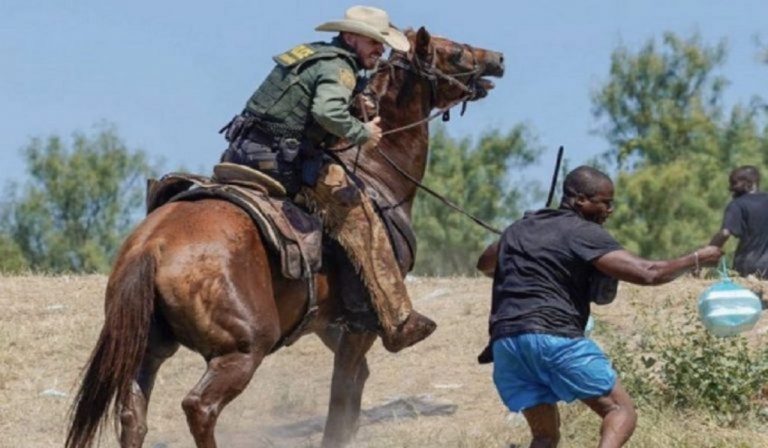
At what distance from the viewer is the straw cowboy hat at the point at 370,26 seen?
378 inches

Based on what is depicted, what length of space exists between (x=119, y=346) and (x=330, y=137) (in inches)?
79.8

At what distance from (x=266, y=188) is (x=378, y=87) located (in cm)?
153

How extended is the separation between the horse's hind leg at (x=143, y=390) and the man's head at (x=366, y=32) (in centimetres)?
208

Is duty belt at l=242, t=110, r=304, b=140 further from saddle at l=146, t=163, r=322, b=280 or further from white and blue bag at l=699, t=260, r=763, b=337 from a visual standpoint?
white and blue bag at l=699, t=260, r=763, b=337

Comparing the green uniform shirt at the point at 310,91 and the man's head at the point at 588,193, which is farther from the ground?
the green uniform shirt at the point at 310,91

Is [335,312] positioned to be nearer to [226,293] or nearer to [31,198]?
[226,293]

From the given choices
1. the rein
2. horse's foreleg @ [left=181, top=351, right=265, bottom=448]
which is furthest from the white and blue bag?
horse's foreleg @ [left=181, top=351, right=265, bottom=448]

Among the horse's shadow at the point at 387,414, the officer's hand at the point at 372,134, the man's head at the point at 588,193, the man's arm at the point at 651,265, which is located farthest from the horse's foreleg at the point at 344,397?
the man's arm at the point at 651,265

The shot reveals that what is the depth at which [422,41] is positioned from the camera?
10.6m

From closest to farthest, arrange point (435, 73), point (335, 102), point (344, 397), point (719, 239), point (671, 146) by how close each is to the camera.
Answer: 1. point (335, 102)
2. point (344, 397)
3. point (435, 73)
4. point (719, 239)
5. point (671, 146)

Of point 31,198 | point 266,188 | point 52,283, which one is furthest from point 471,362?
point 31,198

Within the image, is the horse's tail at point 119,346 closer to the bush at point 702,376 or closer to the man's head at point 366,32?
the man's head at point 366,32

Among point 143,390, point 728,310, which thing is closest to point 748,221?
point 728,310

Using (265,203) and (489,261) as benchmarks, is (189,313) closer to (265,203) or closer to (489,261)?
(265,203)
